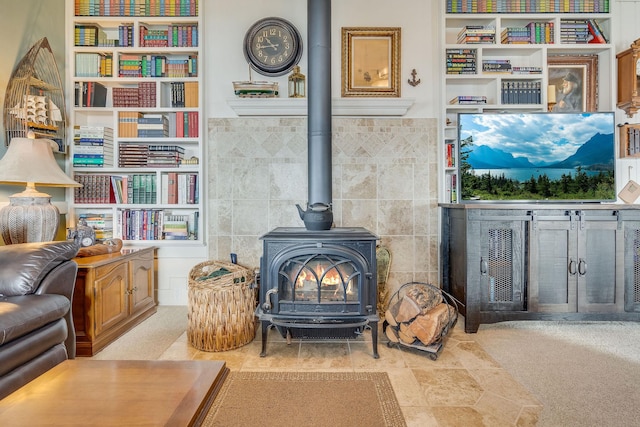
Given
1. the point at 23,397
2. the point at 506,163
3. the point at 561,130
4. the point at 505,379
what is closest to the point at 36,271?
the point at 23,397

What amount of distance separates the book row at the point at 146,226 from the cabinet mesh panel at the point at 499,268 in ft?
7.98

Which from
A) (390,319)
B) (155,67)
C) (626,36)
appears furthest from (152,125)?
(626,36)

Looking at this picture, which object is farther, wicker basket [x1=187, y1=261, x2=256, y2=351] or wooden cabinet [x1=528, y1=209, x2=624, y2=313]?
wooden cabinet [x1=528, y1=209, x2=624, y2=313]

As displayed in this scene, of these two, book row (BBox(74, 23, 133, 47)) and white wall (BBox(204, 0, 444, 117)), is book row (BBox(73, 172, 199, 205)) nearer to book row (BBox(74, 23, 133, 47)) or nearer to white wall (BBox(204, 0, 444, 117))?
white wall (BBox(204, 0, 444, 117))

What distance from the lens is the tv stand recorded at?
2533 mm

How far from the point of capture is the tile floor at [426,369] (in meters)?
1.53

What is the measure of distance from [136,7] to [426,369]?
3533 mm

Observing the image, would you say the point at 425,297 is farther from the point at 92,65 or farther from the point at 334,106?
the point at 92,65

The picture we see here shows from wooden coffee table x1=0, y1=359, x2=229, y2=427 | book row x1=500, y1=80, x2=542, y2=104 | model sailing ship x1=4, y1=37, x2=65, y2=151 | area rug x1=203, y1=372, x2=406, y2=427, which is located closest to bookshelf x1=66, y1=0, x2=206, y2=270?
model sailing ship x1=4, y1=37, x2=65, y2=151

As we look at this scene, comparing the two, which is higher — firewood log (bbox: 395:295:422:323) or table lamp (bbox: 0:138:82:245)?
table lamp (bbox: 0:138:82:245)

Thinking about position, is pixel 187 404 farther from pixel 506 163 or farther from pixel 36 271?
pixel 506 163

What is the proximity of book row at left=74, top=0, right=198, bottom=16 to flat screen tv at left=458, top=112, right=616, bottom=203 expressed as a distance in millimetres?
2487

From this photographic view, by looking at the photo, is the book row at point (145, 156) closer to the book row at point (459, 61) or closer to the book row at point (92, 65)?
the book row at point (92, 65)

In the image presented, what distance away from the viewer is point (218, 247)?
3051mm
